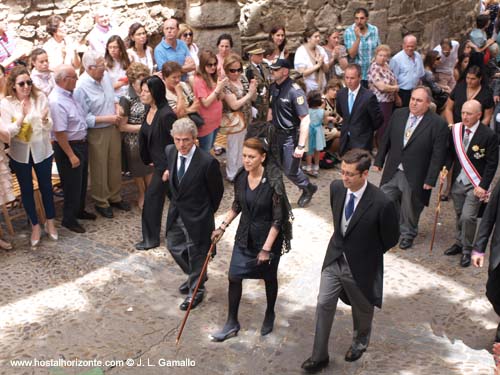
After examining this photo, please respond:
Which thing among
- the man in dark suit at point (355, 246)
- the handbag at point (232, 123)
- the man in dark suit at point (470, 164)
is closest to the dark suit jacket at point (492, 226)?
the man in dark suit at point (355, 246)

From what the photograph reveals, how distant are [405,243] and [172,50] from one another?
384cm

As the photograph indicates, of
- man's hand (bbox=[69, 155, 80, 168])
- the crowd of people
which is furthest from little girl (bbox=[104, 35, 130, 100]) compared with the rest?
man's hand (bbox=[69, 155, 80, 168])

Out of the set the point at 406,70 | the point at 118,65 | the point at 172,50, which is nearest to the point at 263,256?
the point at 118,65

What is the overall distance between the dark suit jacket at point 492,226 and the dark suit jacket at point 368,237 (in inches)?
33.8

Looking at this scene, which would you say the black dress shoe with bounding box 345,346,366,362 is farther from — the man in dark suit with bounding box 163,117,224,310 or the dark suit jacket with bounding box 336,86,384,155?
the dark suit jacket with bounding box 336,86,384,155

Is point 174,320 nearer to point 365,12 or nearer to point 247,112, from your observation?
point 247,112

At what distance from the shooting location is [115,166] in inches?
288

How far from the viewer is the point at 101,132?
7055mm

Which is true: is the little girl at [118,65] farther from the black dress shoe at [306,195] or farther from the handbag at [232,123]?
the black dress shoe at [306,195]

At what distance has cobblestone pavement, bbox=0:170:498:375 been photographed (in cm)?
480

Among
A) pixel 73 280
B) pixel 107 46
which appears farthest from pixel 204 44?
pixel 73 280

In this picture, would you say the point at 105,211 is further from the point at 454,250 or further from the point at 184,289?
the point at 454,250

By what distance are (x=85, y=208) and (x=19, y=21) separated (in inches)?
115

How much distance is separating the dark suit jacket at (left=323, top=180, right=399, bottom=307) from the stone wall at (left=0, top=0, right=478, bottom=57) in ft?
17.9
